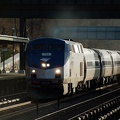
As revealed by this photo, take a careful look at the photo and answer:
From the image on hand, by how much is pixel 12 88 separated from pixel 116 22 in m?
68.2

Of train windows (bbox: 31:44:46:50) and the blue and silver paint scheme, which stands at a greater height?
train windows (bbox: 31:44:46:50)

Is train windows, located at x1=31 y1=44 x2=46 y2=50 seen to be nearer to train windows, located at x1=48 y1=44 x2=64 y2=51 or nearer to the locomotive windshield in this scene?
the locomotive windshield

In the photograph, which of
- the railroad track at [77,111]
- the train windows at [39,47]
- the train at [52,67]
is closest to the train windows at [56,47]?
the train at [52,67]

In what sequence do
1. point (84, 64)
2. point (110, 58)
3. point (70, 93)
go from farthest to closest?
point (110, 58) < point (84, 64) < point (70, 93)

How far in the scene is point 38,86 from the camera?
23.2m

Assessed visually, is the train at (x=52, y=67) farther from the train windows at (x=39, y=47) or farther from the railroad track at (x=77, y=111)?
the railroad track at (x=77, y=111)

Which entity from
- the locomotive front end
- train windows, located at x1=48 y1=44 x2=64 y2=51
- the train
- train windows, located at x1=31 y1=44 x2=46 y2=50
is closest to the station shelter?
train windows, located at x1=31 y1=44 x2=46 y2=50

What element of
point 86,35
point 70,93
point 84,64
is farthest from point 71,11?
point 86,35

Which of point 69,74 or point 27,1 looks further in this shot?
point 27,1

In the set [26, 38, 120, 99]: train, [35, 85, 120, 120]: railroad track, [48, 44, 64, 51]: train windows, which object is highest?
[48, 44, 64, 51]: train windows

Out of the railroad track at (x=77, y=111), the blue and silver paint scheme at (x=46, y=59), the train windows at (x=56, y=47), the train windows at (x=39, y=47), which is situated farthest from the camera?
the train windows at (x=39, y=47)

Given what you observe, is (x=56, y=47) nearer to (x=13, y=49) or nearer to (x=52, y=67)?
(x=52, y=67)

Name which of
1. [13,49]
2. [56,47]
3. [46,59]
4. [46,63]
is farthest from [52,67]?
[13,49]

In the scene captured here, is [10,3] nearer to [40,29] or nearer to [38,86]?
[38,86]
